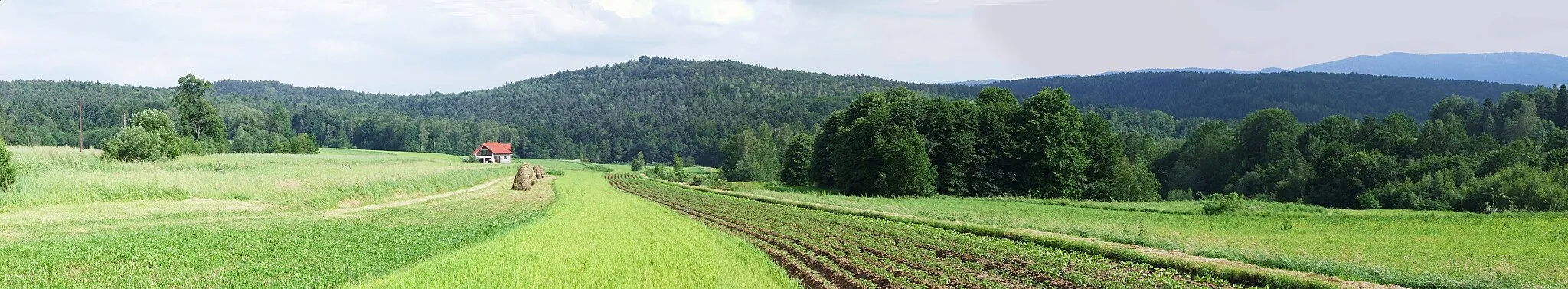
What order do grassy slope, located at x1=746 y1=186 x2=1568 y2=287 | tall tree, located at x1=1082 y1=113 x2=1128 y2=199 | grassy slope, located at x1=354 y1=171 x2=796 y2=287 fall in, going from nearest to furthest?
grassy slope, located at x1=354 y1=171 x2=796 y2=287 → grassy slope, located at x1=746 y1=186 x2=1568 y2=287 → tall tree, located at x1=1082 y1=113 x2=1128 y2=199

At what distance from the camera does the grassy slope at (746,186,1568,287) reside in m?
14.0

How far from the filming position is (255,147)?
416ft

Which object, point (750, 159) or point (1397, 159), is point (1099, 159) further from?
point (750, 159)

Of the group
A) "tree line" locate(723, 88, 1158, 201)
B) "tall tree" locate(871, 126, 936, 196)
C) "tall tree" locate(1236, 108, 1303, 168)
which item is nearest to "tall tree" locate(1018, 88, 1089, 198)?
"tree line" locate(723, 88, 1158, 201)

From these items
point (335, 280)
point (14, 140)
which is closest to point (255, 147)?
point (14, 140)

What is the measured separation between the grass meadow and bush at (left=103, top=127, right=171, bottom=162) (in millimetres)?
11157

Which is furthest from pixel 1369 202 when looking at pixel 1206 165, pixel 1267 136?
pixel 1206 165

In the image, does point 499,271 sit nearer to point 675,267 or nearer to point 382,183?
point 675,267

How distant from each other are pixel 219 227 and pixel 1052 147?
49693 mm

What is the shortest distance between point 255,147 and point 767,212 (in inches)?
4784

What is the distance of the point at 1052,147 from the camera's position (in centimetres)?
5828

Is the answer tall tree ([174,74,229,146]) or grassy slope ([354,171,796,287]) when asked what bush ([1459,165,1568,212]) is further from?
tall tree ([174,74,229,146])

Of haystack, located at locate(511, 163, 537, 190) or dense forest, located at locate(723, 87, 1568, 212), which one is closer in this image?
dense forest, located at locate(723, 87, 1568, 212)

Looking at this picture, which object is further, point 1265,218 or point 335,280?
point 1265,218
